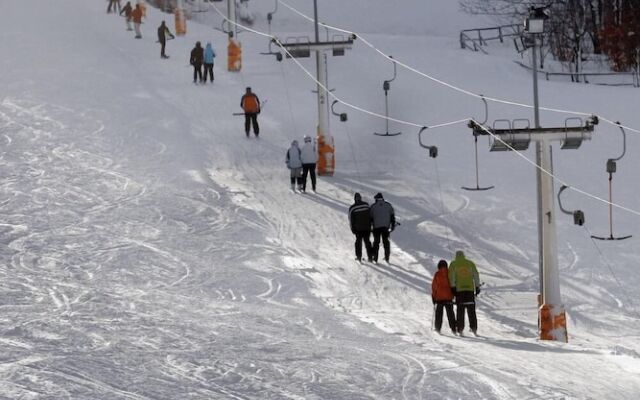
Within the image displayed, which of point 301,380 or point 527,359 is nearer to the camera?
point 301,380

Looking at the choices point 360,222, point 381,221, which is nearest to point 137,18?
point 360,222

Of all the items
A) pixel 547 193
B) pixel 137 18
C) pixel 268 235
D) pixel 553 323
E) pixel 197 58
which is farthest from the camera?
pixel 137 18

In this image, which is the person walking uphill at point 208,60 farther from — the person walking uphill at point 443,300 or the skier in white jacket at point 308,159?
the person walking uphill at point 443,300

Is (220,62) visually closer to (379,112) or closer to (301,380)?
(379,112)

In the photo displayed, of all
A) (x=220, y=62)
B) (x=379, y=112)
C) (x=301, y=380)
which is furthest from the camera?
(x=220, y=62)

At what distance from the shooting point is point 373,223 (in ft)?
66.9

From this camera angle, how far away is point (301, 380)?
13.1 meters

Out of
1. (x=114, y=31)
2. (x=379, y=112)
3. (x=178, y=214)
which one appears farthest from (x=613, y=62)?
(x=178, y=214)

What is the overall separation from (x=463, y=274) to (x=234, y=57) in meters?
19.1

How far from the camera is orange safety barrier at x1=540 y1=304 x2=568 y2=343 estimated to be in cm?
1714

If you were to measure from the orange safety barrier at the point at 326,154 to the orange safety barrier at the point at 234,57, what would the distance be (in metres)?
8.69

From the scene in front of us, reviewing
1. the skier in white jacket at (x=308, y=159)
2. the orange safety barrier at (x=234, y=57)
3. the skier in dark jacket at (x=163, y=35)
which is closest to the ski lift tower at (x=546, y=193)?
the skier in white jacket at (x=308, y=159)

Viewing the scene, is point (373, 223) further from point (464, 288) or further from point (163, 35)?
point (163, 35)

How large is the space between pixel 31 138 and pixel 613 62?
21.1m
